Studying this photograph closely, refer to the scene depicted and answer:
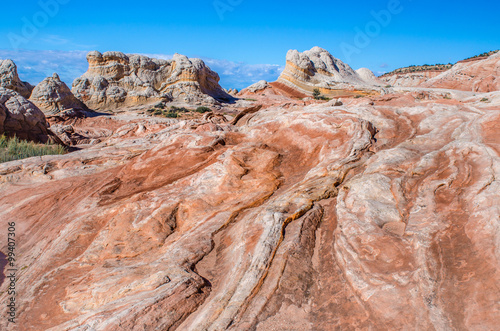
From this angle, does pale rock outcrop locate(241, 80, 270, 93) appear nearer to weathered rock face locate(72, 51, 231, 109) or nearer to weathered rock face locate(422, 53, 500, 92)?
weathered rock face locate(72, 51, 231, 109)

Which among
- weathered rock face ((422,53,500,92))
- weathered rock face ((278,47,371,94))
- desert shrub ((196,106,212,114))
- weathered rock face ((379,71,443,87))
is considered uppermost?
weathered rock face ((379,71,443,87))

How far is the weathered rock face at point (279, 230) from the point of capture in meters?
3.68

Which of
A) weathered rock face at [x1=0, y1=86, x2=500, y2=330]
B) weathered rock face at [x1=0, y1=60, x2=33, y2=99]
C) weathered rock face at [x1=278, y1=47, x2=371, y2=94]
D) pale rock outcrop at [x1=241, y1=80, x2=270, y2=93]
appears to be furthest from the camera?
pale rock outcrop at [x1=241, y1=80, x2=270, y2=93]

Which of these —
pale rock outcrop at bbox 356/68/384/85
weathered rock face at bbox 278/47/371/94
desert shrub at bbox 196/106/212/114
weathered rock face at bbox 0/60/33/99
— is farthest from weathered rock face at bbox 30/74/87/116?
pale rock outcrop at bbox 356/68/384/85

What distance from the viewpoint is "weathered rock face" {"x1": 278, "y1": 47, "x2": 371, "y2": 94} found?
41812 mm

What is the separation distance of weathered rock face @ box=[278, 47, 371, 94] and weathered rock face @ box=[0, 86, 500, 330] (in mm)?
33628

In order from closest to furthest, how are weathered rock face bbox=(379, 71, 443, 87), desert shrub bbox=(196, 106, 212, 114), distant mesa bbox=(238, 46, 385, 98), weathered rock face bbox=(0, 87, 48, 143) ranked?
weathered rock face bbox=(0, 87, 48, 143), desert shrub bbox=(196, 106, 212, 114), distant mesa bbox=(238, 46, 385, 98), weathered rock face bbox=(379, 71, 443, 87)

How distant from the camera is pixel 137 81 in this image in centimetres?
3572

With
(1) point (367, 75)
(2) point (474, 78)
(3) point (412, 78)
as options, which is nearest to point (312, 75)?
(1) point (367, 75)

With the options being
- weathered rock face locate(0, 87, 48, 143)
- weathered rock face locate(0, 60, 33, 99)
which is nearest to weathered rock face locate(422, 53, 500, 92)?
weathered rock face locate(0, 87, 48, 143)

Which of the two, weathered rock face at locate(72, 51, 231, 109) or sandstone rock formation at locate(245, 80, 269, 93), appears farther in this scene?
sandstone rock formation at locate(245, 80, 269, 93)

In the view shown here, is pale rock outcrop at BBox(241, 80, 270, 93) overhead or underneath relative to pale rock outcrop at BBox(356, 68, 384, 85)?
underneath

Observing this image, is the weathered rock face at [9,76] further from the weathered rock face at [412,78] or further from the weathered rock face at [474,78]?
the weathered rock face at [412,78]

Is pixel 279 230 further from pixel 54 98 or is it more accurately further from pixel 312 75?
pixel 312 75
